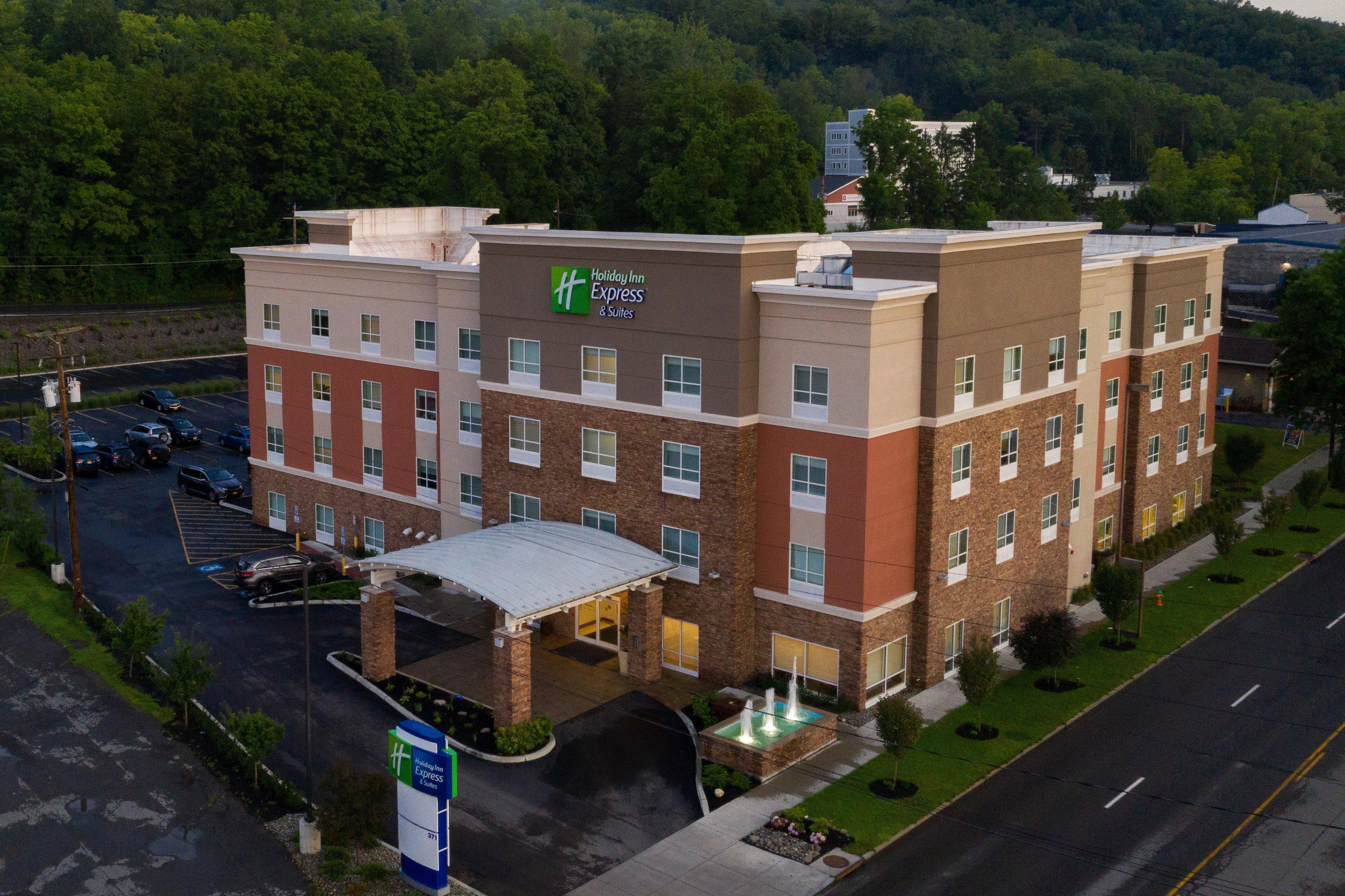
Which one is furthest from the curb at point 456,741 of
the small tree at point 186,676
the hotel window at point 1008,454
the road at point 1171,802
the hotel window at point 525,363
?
the hotel window at point 1008,454

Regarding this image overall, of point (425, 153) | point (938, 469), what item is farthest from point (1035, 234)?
point (425, 153)

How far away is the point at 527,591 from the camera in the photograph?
39781 millimetres

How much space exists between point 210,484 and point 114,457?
8.81 metres

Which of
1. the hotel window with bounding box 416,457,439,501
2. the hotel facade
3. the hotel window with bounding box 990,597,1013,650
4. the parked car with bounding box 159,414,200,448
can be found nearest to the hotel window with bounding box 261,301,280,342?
the hotel facade

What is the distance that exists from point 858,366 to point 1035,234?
374 inches

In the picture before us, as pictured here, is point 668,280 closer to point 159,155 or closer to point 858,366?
point 858,366

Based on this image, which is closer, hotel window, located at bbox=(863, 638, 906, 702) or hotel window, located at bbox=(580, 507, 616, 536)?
hotel window, located at bbox=(863, 638, 906, 702)

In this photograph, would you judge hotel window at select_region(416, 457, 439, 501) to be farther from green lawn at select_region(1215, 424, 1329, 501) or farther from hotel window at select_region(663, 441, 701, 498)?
green lawn at select_region(1215, 424, 1329, 501)

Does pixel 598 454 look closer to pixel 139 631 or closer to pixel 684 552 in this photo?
pixel 684 552

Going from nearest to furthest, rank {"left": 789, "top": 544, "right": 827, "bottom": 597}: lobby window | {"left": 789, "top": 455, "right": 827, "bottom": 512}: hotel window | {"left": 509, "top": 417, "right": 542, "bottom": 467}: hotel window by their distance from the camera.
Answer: {"left": 789, "top": 455, "right": 827, "bottom": 512}: hotel window → {"left": 789, "top": 544, "right": 827, "bottom": 597}: lobby window → {"left": 509, "top": 417, "right": 542, "bottom": 467}: hotel window

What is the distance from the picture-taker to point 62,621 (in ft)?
158

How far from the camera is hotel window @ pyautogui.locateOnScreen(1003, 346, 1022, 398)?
4416cm

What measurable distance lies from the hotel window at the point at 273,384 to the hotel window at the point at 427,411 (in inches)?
371

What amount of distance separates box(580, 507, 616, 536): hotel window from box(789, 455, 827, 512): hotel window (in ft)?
23.1
